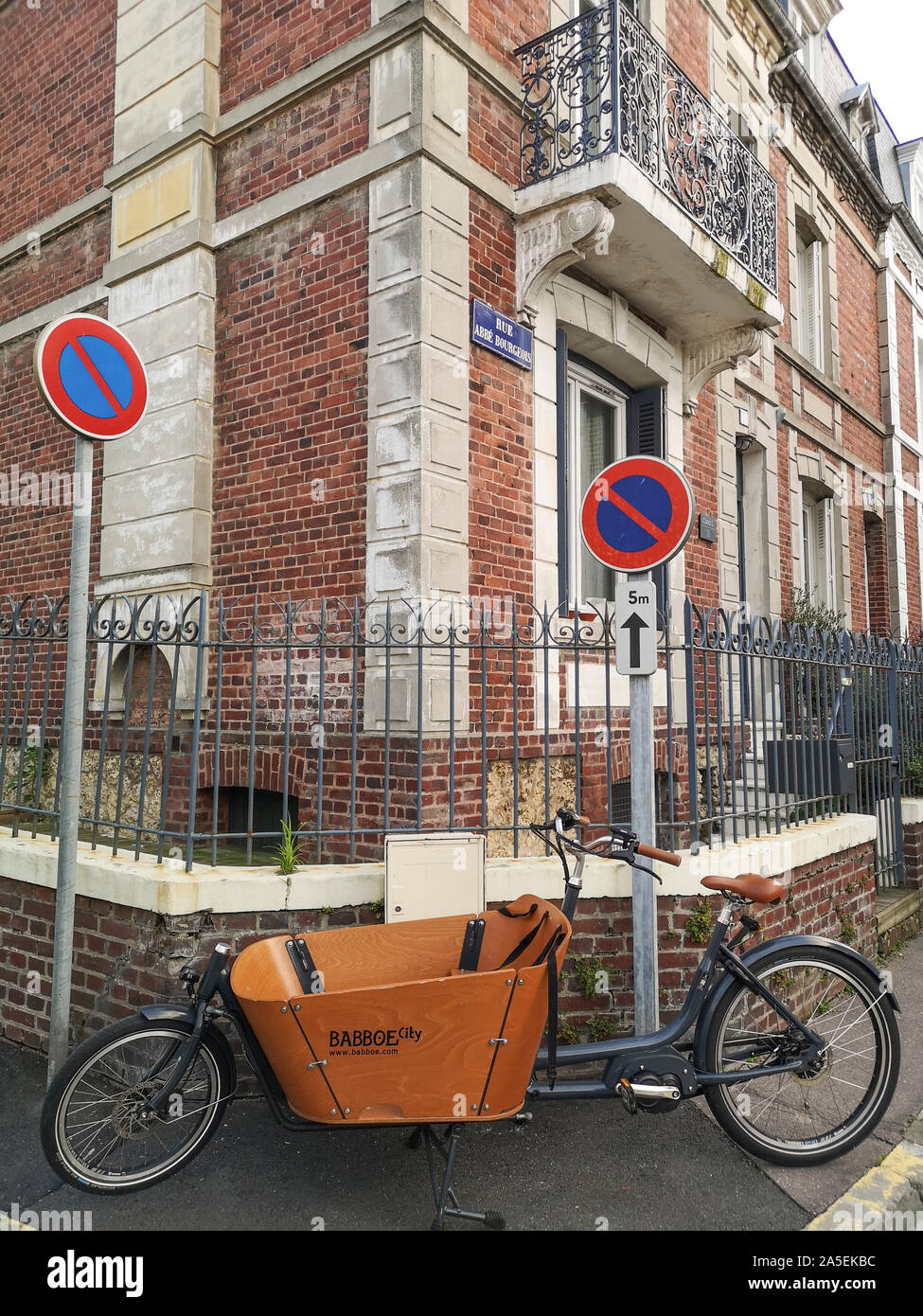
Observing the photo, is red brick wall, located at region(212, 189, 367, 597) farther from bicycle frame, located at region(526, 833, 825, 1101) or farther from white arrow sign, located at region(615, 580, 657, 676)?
bicycle frame, located at region(526, 833, 825, 1101)

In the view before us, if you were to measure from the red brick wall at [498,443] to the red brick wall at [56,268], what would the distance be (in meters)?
3.67

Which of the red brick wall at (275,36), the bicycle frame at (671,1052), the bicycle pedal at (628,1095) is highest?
the red brick wall at (275,36)

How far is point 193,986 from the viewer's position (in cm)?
328

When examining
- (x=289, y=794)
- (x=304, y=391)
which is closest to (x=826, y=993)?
(x=289, y=794)

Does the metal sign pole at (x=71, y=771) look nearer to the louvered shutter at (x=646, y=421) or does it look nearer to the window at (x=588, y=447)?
the window at (x=588, y=447)

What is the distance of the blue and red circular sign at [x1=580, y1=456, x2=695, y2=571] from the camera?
386 centimetres

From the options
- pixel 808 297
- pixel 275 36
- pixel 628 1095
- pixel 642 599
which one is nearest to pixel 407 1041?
A: pixel 628 1095

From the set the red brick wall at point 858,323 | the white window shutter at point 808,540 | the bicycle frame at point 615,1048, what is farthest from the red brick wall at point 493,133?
A: the red brick wall at point 858,323

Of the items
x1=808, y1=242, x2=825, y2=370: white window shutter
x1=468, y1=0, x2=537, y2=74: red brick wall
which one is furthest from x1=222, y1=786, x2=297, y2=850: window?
x1=808, y1=242, x2=825, y2=370: white window shutter

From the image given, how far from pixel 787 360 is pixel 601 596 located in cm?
560

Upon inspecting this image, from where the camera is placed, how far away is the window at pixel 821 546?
478 inches

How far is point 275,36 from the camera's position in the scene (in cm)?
638

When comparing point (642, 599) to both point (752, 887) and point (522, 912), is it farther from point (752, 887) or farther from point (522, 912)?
point (522, 912)
